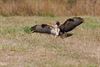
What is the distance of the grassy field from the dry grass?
5.04 ft

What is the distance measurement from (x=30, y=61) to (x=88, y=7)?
21.0ft

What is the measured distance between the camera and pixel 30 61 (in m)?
9.03

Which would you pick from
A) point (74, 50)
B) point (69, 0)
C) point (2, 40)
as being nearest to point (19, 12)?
point (69, 0)

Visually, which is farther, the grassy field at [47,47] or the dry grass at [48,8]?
the dry grass at [48,8]

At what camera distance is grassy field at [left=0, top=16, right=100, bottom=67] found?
902 cm

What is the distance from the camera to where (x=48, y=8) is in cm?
1483

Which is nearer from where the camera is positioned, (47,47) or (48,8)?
(47,47)

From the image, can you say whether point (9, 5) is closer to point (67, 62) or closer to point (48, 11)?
point (48, 11)

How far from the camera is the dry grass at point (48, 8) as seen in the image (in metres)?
14.7

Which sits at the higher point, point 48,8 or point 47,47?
point 48,8

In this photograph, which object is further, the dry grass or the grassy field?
the dry grass

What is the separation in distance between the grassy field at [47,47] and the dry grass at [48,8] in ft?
5.04

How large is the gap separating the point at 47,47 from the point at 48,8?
4.77 m

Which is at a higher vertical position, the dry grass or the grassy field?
the dry grass
